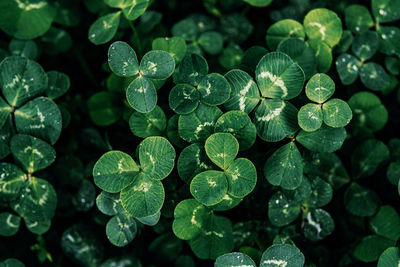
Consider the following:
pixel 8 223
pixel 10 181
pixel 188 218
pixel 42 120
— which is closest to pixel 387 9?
pixel 188 218

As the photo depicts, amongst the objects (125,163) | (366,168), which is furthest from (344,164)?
(125,163)

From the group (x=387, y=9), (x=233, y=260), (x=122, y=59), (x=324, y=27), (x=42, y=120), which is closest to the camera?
(x=233, y=260)

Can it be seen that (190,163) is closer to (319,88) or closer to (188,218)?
(188,218)

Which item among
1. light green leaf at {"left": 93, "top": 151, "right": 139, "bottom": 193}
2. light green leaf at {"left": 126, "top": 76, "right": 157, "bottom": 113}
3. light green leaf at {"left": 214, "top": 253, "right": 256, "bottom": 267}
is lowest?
light green leaf at {"left": 214, "top": 253, "right": 256, "bottom": 267}

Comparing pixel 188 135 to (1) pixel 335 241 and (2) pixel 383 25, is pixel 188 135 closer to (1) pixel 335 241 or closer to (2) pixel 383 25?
(1) pixel 335 241

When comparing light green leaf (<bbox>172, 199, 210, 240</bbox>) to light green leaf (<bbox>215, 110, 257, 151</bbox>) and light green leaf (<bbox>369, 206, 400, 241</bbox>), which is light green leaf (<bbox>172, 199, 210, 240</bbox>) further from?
light green leaf (<bbox>369, 206, 400, 241</bbox>)

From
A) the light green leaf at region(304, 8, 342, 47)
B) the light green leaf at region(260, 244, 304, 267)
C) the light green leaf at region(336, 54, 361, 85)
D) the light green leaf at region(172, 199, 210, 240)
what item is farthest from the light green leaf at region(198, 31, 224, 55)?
the light green leaf at region(260, 244, 304, 267)

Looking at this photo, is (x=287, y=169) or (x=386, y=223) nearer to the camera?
(x=287, y=169)
